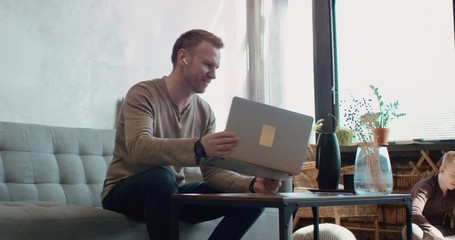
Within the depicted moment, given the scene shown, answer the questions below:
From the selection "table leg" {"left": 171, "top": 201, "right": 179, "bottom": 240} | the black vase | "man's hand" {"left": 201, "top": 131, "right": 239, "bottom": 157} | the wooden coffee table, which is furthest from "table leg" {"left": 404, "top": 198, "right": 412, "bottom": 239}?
"table leg" {"left": 171, "top": 201, "right": 179, "bottom": 240}

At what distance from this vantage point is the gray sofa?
183cm

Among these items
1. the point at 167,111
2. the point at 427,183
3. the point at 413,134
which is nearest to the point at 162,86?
the point at 167,111

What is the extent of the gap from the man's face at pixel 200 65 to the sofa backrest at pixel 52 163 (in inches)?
31.6

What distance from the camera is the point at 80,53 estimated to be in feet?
10.5

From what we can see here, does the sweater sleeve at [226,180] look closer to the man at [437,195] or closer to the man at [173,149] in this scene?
the man at [173,149]

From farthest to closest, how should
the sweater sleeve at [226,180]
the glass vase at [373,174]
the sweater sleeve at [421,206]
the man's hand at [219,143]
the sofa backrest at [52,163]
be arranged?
1. the sweater sleeve at [421,206]
2. the sofa backrest at [52,163]
3. the sweater sleeve at [226,180]
4. the glass vase at [373,174]
5. the man's hand at [219,143]

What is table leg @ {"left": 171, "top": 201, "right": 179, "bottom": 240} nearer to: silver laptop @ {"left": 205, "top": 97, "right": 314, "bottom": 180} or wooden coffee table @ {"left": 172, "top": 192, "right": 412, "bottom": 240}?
wooden coffee table @ {"left": 172, "top": 192, "right": 412, "bottom": 240}

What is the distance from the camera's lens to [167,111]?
2094 mm

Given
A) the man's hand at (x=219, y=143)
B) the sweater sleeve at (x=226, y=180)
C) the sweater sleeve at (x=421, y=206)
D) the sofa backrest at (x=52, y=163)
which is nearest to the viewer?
the man's hand at (x=219, y=143)

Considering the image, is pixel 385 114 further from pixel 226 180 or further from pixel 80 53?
pixel 226 180

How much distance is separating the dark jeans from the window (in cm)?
236

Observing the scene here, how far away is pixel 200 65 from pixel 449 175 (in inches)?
66.8

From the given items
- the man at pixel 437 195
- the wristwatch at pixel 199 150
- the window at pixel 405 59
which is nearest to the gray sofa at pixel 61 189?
the wristwatch at pixel 199 150

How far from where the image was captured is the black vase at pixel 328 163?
203 centimetres
